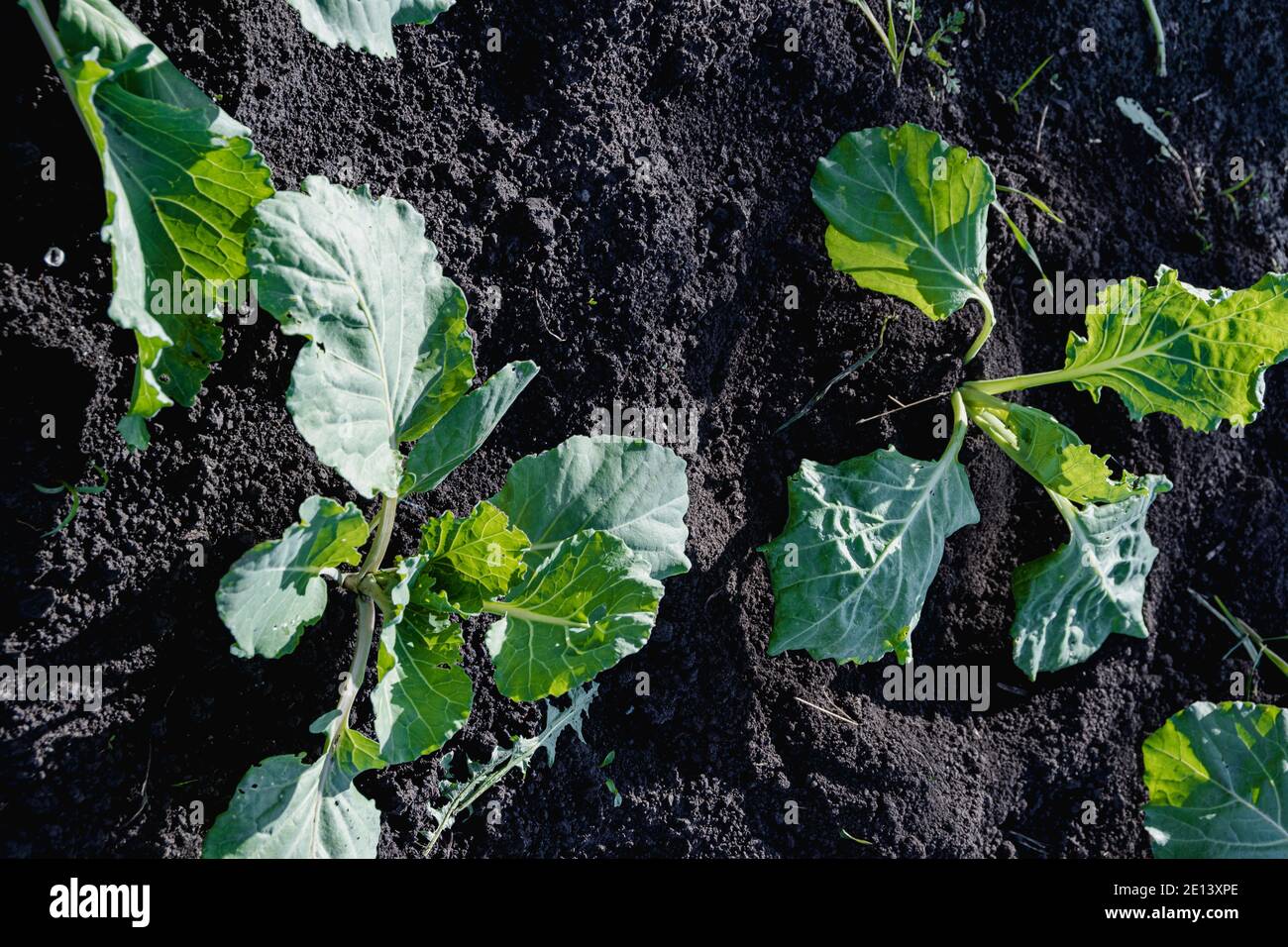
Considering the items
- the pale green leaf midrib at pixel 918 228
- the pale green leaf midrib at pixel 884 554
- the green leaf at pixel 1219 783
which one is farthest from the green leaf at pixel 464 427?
the green leaf at pixel 1219 783

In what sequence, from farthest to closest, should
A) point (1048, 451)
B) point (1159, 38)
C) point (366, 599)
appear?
point (1159, 38) → point (1048, 451) → point (366, 599)

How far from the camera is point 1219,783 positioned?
3.03 metres

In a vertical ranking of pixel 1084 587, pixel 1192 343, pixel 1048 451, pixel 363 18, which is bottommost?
pixel 1084 587

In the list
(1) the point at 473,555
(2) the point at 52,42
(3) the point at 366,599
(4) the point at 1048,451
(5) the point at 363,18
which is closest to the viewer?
(2) the point at 52,42

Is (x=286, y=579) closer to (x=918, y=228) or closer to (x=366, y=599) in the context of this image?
(x=366, y=599)

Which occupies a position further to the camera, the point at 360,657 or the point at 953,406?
the point at 953,406

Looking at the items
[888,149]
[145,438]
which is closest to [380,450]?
[145,438]

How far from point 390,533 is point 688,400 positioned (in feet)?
2.72

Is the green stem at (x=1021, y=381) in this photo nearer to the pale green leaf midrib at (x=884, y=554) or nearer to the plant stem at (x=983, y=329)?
the plant stem at (x=983, y=329)

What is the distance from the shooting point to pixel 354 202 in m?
2.09

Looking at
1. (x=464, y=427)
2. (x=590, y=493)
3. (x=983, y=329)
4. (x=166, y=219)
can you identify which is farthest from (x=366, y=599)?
(x=983, y=329)

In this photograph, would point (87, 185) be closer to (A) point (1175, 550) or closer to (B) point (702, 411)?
(B) point (702, 411)

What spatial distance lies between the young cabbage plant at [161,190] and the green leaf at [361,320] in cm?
12

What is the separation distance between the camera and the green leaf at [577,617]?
7.24 feet
